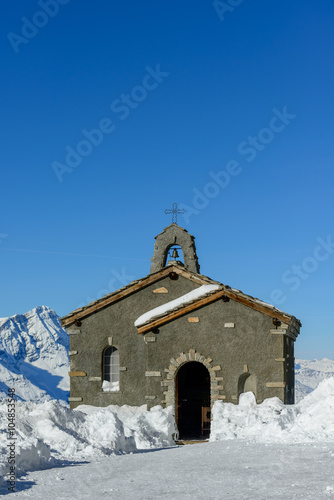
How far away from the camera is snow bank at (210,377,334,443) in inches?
632

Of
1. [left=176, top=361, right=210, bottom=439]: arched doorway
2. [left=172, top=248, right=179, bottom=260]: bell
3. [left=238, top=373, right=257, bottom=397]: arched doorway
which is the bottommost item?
[left=176, top=361, right=210, bottom=439]: arched doorway

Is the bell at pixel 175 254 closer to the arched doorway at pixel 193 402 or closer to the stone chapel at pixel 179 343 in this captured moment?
the stone chapel at pixel 179 343

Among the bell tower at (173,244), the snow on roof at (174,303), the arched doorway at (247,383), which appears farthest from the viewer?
the bell tower at (173,244)

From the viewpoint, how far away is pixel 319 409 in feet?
56.6

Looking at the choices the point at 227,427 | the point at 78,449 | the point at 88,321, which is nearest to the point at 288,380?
the point at 227,427

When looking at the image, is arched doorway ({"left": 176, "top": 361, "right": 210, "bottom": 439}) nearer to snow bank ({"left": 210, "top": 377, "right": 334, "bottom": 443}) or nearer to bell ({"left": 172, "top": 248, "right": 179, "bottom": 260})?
snow bank ({"left": 210, "top": 377, "right": 334, "bottom": 443})

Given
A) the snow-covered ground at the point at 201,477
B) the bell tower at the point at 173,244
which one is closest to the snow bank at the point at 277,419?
the snow-covered ground at the point at 201,477

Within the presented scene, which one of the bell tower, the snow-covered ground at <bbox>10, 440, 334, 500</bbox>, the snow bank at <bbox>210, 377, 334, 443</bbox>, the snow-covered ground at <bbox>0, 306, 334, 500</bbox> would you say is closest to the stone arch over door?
the snow bank at <bbox>210, 377, 334, 443</bbox>

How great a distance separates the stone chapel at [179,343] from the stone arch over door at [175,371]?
0.03 metres

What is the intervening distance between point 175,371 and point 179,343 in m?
0.93

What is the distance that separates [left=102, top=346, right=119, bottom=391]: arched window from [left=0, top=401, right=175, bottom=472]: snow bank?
518cm

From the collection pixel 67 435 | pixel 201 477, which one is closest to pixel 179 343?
pixel 67 435

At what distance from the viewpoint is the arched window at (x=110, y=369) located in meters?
26.0

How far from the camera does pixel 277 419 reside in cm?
1817
